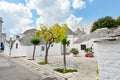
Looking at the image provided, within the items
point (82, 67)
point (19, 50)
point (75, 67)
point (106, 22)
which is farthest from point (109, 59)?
point (106, 22)

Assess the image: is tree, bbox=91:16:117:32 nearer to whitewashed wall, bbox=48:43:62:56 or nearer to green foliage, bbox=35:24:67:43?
whitewashed wall, bbox=48:43:62:56

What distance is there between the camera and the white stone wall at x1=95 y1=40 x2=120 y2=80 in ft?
18.9

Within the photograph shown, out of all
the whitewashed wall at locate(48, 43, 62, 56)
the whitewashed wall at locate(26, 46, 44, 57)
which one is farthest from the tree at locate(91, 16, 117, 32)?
the whitewashed wall at locate(26, 46, 44, 57)

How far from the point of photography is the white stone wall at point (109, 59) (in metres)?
5.77

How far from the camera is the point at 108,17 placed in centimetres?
3916

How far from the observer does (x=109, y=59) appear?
5.94m

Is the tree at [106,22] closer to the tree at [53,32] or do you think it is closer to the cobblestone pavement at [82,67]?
the cobblestone pavement at [82,67]

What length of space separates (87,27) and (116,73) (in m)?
45.0

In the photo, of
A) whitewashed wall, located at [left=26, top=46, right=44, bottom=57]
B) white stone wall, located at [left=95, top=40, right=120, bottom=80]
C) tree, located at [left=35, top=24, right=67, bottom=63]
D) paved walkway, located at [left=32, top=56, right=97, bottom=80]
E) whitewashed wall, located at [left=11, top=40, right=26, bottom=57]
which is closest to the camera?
white stone wall, located at [left=95, top=40, right=120, bottom=80]

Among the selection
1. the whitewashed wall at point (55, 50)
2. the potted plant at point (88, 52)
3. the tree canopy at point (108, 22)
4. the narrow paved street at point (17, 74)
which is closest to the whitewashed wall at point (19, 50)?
the whitewashed wall at point (55, 50)

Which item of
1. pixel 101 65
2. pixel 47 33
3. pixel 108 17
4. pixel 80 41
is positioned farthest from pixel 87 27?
pixel 101 65

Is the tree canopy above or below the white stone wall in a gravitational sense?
above

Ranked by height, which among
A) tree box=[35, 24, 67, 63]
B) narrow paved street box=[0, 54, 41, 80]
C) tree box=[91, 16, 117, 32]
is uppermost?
tree box=[91, 16, 117, 32]

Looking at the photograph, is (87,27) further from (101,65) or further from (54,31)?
(101,65)
